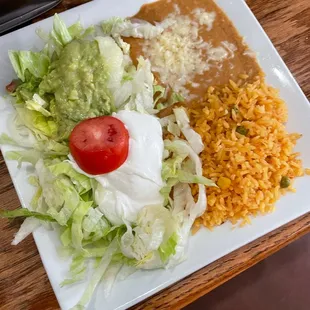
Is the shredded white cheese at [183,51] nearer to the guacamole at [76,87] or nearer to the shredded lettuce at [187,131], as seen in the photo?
the shredded lettuce at [187,131]

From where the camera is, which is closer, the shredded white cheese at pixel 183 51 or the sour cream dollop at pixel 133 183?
the sour cream dollop at pixel 133 183

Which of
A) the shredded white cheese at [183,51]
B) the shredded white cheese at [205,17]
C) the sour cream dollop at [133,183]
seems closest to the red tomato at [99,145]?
the sour cream dollop at [133,183]

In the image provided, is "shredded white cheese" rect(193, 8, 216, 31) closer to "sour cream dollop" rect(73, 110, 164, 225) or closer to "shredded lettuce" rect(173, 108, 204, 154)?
"shredded lettuce" rect(173, 108, 204, 154)

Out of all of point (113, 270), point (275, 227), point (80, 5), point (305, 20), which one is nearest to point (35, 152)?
point (113, 270)

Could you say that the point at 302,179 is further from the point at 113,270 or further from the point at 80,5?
the point at 80,5

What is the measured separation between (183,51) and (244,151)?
50 centimetres

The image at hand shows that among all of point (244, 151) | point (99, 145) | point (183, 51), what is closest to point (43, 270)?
point (99, 145)

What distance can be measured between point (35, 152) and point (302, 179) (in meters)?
0.97

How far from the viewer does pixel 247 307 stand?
214 centimetres

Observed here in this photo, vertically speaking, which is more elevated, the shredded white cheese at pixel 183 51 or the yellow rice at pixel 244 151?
the shredded white cheese at pixel 183 51

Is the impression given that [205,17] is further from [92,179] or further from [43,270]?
[43,270]

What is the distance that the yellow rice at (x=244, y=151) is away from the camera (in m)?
1.70

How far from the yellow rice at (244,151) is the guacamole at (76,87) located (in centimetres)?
36

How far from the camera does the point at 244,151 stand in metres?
1.72
